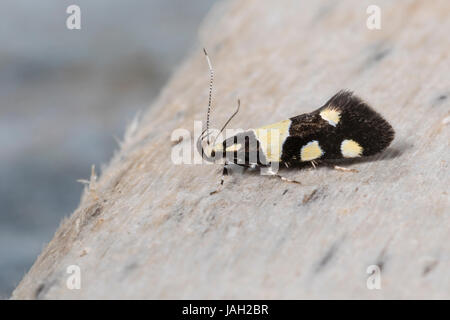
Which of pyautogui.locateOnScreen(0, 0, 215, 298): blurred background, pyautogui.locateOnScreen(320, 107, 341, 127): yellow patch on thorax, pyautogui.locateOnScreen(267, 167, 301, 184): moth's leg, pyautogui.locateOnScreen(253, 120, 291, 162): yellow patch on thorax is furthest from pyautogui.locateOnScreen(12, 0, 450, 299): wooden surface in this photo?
pyautogui.locateOnScreen(0, 0, 215, 298): blurred background

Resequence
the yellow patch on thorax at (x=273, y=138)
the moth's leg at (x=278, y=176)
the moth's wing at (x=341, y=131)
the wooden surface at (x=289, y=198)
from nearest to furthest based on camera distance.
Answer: the wooden surface at (x=289, y=198) → the moth's leg at (x=278, y=176) → the moth's wing at (x=341, y=131) → the yellow patch on thorax at (x=273, y=138)

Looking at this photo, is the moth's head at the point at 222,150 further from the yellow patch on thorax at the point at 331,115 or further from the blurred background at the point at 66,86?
the blurred background at the point at 66,86

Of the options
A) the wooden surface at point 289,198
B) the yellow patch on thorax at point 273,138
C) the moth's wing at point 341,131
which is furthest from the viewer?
the yellow patch on thorax at point 273,138

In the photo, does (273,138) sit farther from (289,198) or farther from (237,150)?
(289,198)

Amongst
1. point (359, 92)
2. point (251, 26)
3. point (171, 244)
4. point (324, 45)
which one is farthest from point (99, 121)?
point (171, 244)

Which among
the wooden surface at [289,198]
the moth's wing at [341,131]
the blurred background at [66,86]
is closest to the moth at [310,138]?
the moth's wing at [341,131]


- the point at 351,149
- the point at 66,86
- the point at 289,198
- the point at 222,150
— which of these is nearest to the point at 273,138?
the point at 222,150
